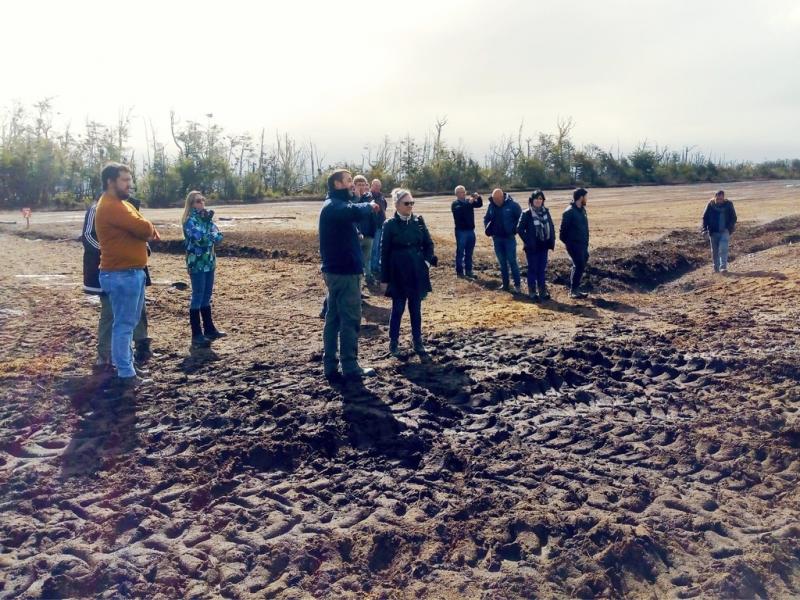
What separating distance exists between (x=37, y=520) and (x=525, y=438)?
359 cm

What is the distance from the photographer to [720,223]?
537 inches

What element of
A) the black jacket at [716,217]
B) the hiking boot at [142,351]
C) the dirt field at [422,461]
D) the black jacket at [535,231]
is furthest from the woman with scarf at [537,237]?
the hiking boot at [142,351]

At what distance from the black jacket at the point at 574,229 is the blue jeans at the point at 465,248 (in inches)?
92.9

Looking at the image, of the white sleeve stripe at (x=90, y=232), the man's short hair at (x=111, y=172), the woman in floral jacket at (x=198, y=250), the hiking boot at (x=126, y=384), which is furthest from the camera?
the woman in floral jacket at (x=198, y=250)

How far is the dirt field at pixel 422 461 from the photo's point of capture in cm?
444

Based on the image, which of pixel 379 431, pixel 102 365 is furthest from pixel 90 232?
pixel 379 431

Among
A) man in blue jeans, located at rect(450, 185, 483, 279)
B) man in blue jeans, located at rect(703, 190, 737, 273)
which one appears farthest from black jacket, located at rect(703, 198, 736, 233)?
man in blue jeans, located at rect(450, 185, 483, 279)

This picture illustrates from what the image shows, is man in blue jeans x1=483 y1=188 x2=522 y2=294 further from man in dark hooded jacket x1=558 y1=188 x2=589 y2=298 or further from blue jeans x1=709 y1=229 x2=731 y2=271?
blue jeans x1=709 y1=229 x2=731 y2=271

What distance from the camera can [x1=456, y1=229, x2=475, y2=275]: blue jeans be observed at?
13.5 m

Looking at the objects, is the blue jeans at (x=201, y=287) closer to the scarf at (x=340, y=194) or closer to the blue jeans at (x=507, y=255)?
the scarf at (x=340, y=194)

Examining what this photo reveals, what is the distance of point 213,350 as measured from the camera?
28.3ft

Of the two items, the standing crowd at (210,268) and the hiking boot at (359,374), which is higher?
the standing crowd at (210,268)

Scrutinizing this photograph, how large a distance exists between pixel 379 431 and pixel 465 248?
25.3 feet

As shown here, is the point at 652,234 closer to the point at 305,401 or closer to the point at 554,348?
the point at 554,348
